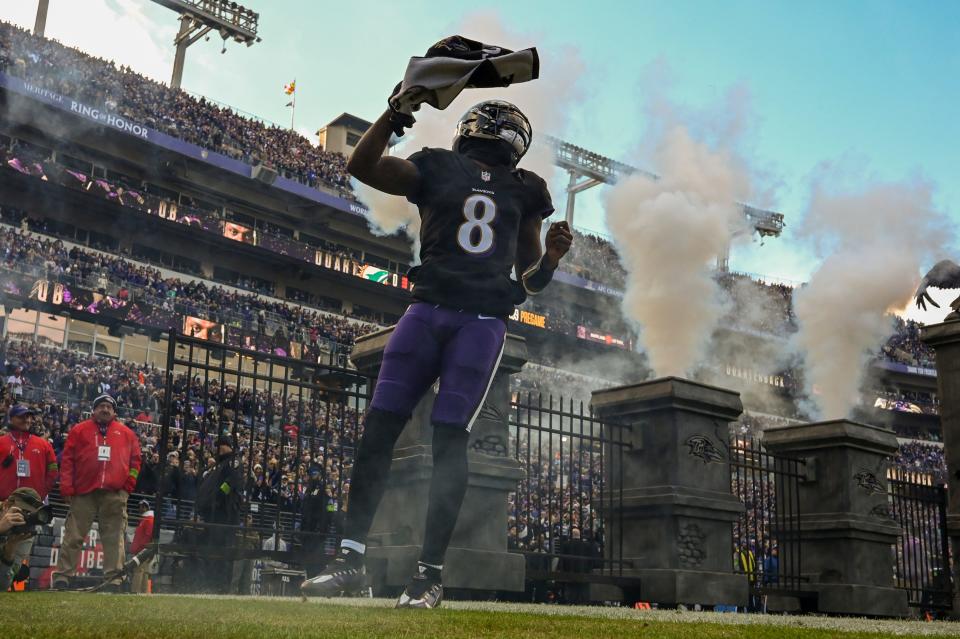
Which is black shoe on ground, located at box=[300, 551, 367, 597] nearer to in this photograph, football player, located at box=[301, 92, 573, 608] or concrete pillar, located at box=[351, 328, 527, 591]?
football player, located at box=[301, 92, 573, 608]

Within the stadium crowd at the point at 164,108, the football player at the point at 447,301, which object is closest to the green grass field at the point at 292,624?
the football player at the point at 447,301

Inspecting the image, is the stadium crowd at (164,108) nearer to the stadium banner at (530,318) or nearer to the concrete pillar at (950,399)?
the stadium banner at (530,318)

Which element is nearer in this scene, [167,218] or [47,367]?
[47,367]

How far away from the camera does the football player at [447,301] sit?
4.17m

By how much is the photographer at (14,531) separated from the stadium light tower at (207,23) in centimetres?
3187

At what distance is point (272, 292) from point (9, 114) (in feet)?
35.9

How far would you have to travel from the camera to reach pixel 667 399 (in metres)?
7.53

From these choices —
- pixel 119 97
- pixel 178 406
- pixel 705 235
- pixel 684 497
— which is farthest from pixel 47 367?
pixel 684 497

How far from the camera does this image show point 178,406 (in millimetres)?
19828

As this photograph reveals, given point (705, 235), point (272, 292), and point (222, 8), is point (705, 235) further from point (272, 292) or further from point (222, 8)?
point (222, 8)

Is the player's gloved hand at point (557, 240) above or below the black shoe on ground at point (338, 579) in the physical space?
above

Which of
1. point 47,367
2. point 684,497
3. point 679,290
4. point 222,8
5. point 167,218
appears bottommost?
point 684,497

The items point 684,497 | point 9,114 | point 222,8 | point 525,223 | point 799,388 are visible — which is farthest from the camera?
point 799,388

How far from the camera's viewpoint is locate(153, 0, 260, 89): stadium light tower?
37.8 metres
